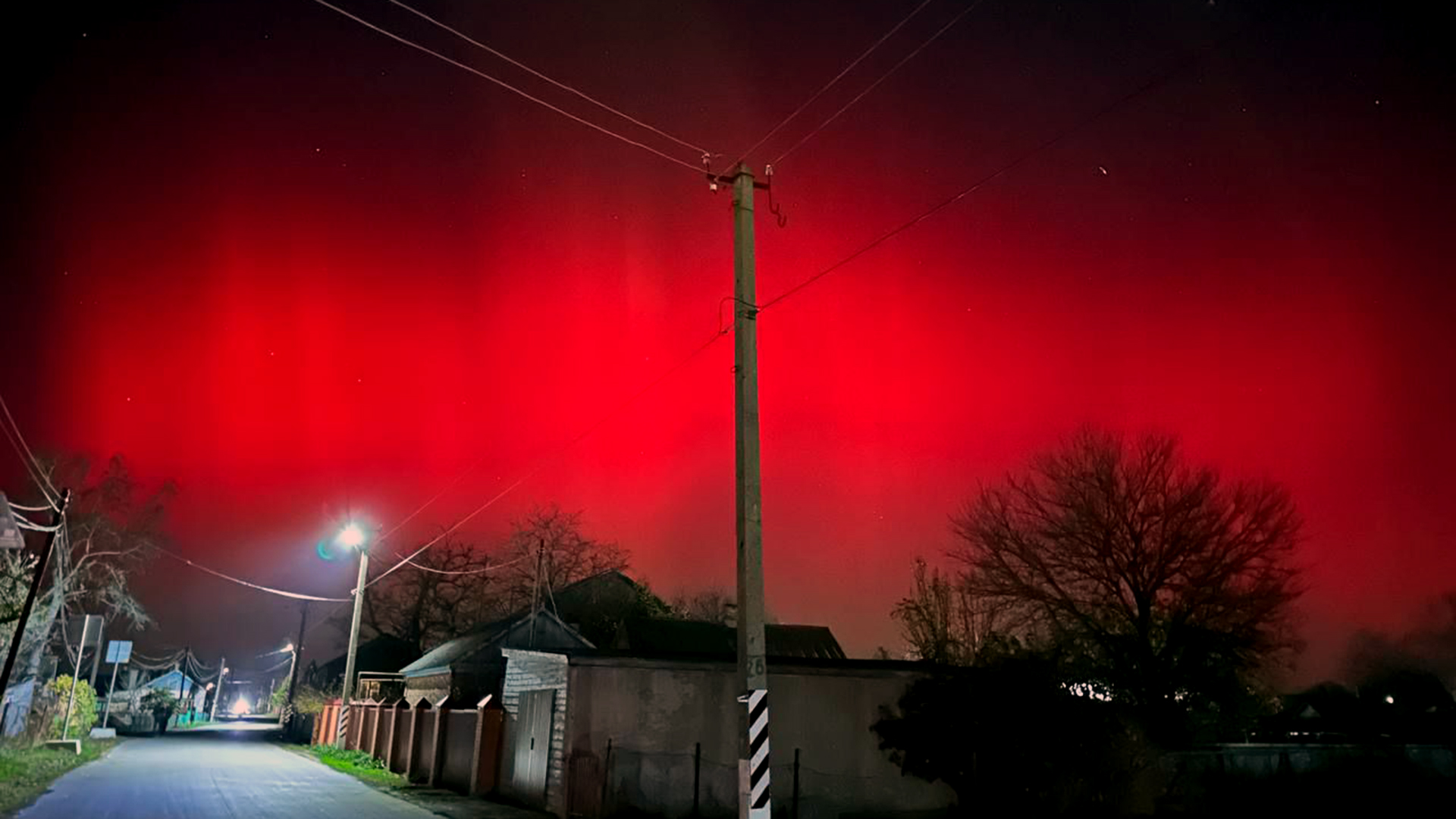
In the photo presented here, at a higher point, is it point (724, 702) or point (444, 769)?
point (724, 702)

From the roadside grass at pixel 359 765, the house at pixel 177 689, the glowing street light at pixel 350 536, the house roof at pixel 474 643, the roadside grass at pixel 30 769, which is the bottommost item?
the roadside grass at pixel 359 765

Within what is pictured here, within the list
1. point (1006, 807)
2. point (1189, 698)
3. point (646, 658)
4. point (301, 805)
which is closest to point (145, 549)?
point (301, 805)

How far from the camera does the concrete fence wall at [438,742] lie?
67.7 ft

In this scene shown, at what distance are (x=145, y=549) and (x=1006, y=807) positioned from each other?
121 feet

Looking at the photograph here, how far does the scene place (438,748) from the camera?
2314 centimetres

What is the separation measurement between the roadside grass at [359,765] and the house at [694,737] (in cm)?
655

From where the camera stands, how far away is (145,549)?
37.9 meters

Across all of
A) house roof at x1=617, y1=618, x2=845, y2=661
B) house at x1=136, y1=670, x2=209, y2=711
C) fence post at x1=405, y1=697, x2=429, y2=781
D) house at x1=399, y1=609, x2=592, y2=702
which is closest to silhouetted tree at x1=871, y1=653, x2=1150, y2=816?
fence post at x1=405, y1=697, x2=429, y2=781

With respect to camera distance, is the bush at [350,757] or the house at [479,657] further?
the house at [479,657]

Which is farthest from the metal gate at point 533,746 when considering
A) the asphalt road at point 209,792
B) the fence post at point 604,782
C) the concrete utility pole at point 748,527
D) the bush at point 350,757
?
the bush at point 350,757

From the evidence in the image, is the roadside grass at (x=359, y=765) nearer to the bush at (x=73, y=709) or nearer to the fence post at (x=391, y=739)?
the fence post at (x=391, y=739)

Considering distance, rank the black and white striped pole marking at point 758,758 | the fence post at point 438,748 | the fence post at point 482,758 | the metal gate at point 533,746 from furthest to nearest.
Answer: the fence post at point 438,748 < the fence post at point 482,758 < the metal gate at point 533,746 < the black and white striped pole marking at point 758,758

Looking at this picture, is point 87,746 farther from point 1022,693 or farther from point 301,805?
point 1022,693

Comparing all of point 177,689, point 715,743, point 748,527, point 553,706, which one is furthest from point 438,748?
point 177,689
